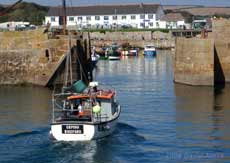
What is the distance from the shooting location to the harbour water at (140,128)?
28.9m

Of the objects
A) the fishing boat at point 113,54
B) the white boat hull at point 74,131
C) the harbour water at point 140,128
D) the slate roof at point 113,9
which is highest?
the slate roof at point 113,9

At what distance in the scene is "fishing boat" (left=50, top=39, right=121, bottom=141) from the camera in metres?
30.2

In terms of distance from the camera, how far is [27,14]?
13625 cm

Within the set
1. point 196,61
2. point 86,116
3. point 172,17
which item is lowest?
point 86,116

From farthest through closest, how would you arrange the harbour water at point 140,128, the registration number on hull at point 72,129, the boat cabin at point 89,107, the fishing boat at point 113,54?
the fishing boat at point 113,54 < the boat cabin at point 89,107 < the registration number on hull at point 72,129 < the harbour water at point 140,128

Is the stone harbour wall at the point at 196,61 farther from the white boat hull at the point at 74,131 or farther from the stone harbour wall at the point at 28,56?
the white boat hull at the point at 74,131

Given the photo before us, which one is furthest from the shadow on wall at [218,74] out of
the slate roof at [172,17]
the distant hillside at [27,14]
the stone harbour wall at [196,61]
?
the slate roof at [172,17]

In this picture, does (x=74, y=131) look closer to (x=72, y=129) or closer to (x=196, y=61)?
(x=72, y=129)

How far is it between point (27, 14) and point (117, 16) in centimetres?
1882

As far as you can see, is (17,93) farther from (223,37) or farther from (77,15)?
(77,15)

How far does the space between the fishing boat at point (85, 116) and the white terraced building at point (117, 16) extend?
10726cm

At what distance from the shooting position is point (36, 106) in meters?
44.4

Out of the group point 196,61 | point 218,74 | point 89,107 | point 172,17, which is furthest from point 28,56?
point 172,17

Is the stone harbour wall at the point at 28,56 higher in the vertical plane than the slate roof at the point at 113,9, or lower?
lower
